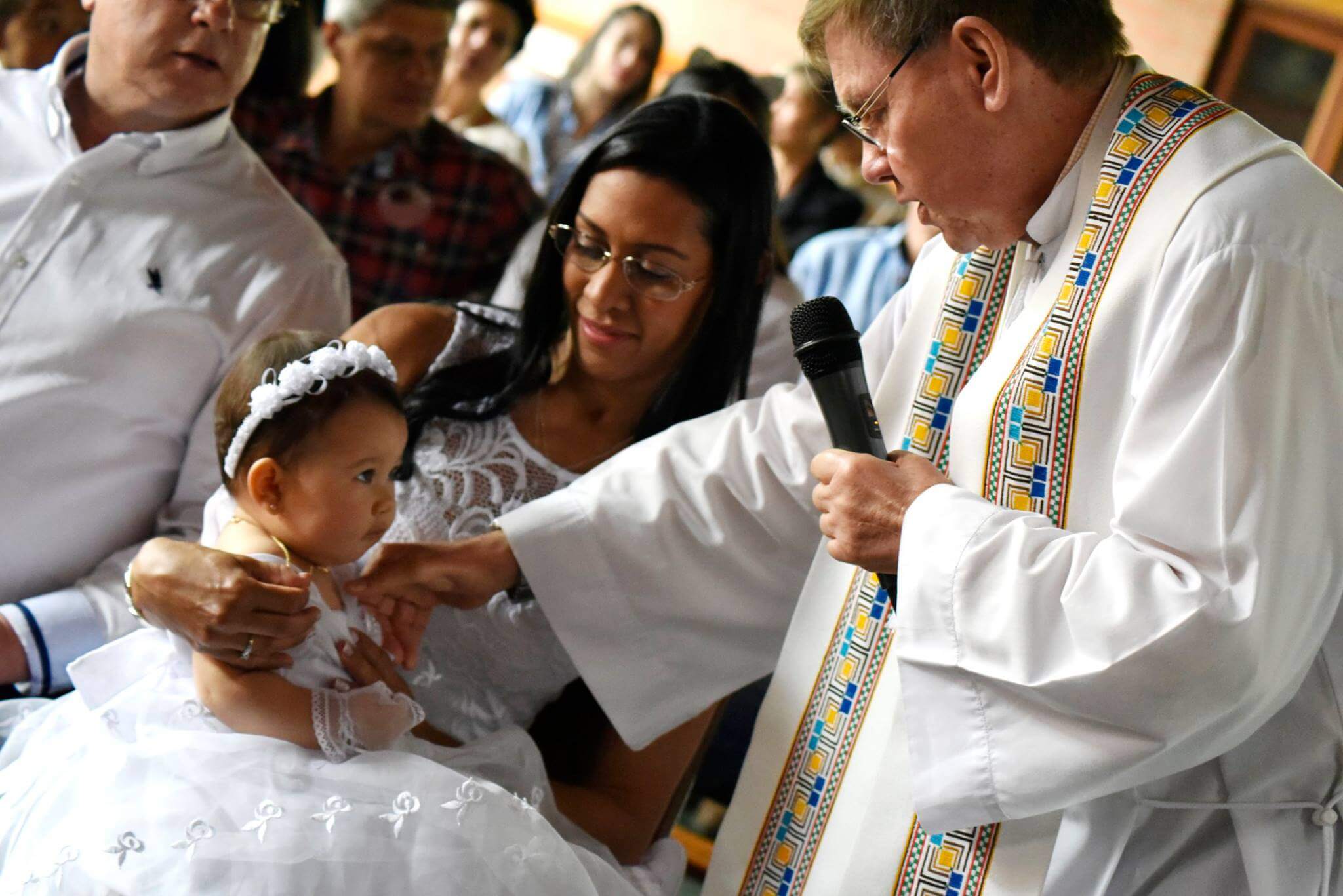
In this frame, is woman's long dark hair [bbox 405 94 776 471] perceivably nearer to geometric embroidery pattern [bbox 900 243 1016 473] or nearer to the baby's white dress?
geometric embroidery pattern [bbox 900 243 1016 473]

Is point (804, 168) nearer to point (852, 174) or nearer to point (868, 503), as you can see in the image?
point (852, 174)

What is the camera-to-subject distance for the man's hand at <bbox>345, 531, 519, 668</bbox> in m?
1.93

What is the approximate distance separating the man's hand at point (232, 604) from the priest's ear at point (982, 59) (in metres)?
1.06

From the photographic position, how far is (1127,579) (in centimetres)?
140

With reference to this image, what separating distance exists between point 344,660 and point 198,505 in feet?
2.38

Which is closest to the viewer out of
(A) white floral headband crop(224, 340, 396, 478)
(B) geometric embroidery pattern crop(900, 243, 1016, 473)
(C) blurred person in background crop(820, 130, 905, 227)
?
(A) white floral headband crop(224, 340, 396, 478)

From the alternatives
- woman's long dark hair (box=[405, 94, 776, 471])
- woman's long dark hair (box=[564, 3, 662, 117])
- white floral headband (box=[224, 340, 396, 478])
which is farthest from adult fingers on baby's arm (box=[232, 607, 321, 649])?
woman's long dark hair (box=[564, 3, 662, 117])

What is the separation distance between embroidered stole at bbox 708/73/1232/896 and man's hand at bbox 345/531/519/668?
1.72 feet

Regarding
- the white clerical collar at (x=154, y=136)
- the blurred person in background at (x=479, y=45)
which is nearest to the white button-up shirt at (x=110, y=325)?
the white clerical collar at (x=154, y=136)

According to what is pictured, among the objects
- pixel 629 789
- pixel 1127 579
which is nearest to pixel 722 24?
pixel 629 789

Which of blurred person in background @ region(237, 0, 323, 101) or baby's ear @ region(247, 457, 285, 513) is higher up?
blurred person in background @ region(237, 0, 323, 101)

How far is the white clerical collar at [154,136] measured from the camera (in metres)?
2.45

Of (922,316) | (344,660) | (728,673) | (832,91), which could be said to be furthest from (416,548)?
(832,91)

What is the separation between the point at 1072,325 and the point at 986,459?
0.65ft
